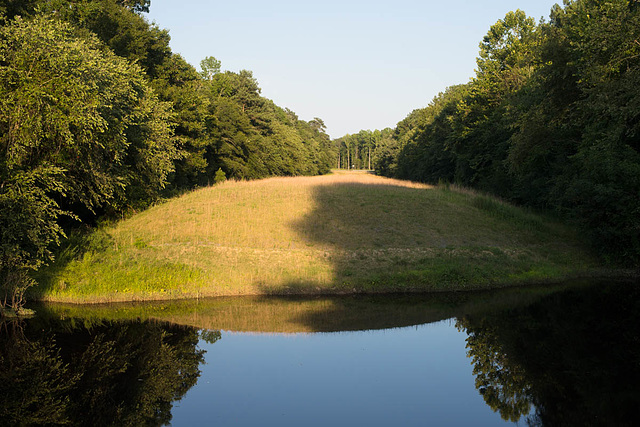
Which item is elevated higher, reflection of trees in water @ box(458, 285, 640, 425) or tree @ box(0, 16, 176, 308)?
tree @ box(0, 16, 176, 308)

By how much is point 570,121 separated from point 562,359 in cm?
1840

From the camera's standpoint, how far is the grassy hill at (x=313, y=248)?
21.1 metres

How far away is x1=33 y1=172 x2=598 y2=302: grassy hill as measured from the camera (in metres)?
21.1

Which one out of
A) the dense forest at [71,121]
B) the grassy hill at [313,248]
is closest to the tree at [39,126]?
the dense forest at [71,121]

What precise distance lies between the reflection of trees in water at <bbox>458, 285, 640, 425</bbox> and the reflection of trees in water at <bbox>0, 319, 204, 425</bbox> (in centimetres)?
708

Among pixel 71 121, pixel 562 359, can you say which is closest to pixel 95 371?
pixel 71 121

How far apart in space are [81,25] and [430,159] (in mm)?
46618

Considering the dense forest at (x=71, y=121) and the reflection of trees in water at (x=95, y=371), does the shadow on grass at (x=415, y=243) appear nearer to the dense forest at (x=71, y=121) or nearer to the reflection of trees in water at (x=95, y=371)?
the reflection of trees in water at (x=95, y=371)

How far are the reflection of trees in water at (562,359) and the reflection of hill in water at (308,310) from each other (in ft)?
5.62

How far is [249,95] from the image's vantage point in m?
79.7

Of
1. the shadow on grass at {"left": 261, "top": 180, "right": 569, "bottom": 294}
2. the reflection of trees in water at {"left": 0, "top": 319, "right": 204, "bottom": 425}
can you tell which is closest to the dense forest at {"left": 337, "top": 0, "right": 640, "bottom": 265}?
the shadow on grass at {"left": 261, "top": 180, "right": 569, "bottom": 294}

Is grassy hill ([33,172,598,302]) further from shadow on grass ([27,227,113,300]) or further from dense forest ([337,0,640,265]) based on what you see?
dense forest ([337,0,640,265])

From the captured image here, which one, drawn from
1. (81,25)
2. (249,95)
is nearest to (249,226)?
(81,25)

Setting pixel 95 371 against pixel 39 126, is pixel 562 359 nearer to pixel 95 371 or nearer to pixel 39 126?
pixel 95 371
